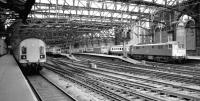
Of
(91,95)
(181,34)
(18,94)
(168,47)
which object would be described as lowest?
(91,95)

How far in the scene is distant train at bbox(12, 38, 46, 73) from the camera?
14977 mm

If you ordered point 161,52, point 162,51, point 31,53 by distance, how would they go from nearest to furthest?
1. point 31,53
2. point 162,51
3. point 161,52

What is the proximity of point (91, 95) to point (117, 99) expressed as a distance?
6.22ft

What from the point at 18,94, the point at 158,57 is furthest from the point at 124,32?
the point at 18,94

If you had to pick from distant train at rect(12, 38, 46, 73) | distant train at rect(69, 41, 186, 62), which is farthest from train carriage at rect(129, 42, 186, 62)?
distant train at rect(12, 38, 46, 73)

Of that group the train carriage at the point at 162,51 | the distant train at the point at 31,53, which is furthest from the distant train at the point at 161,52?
the distant train at the point at 31,53

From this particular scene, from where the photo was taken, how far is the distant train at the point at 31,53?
49.1ft

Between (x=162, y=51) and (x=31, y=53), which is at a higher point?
(x=31, y=53)

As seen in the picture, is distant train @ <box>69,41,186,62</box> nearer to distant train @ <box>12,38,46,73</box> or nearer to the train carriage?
the train carriage

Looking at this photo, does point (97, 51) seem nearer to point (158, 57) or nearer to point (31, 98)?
point (158, 57)

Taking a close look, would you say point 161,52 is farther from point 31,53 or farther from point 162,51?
point 31,53

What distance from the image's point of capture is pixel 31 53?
50.0ft

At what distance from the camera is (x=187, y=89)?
10250mm

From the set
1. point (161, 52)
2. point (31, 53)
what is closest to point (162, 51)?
point (161, 52)
